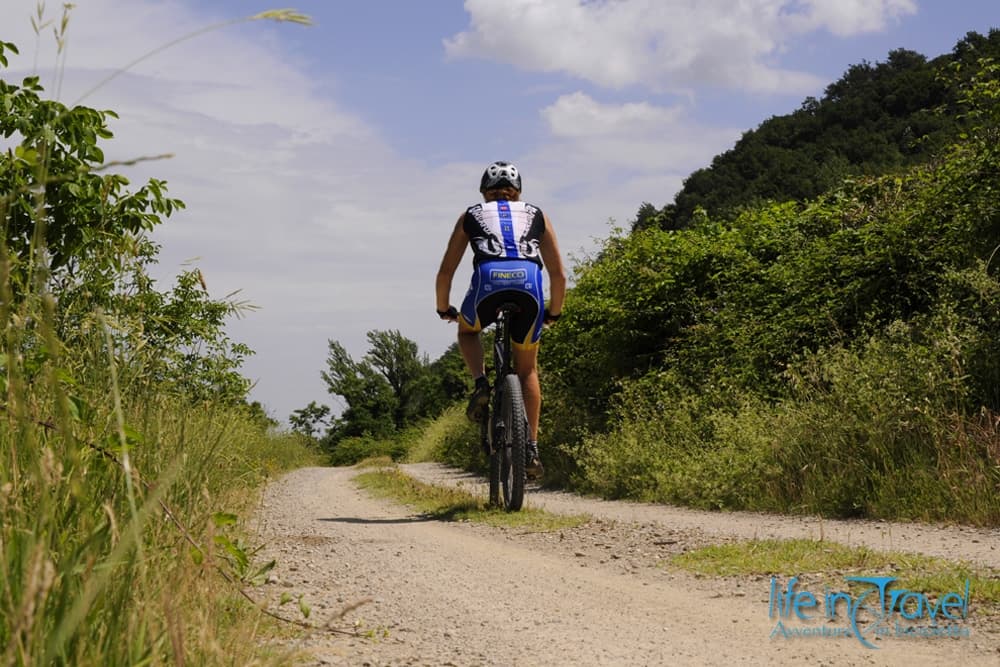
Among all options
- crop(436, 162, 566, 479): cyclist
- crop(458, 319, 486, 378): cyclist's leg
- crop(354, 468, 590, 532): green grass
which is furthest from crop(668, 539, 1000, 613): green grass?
crop(458, 319, 486, 378): cyclist's leg

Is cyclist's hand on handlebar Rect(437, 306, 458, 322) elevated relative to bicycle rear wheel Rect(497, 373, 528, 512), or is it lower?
elevated

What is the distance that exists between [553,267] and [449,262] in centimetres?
83

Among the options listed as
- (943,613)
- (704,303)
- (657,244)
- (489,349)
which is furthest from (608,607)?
(489,349)

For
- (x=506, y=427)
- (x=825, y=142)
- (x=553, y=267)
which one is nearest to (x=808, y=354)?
(x=553, y=267)

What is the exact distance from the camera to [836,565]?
438 cm

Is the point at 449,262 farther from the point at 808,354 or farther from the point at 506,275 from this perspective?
the point at 808,354

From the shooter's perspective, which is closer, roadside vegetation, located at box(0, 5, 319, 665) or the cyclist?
roadside vegetation, located at box(0, 5, 319, 665)

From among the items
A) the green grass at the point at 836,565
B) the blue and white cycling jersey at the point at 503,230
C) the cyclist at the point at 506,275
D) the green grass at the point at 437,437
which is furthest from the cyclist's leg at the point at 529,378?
the green grass at the point at 437,437

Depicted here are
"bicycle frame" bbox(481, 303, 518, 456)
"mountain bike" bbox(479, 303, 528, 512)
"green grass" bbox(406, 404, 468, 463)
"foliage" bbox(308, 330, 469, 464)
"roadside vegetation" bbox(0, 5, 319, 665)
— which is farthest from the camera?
"foliage" bbox(308, 330, 469, 464)

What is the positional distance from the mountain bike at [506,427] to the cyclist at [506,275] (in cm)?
7

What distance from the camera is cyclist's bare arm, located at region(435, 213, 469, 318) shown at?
7.26m

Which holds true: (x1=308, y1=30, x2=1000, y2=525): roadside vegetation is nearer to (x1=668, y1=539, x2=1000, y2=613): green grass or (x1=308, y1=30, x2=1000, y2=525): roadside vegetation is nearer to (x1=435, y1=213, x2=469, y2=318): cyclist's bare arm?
(x1=668, y1=539, x2=1000, y2=613): green grass

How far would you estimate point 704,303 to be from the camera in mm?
12156

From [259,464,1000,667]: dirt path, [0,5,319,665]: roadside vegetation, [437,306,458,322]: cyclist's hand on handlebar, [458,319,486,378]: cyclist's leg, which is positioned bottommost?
[259,464,1000,667]: dirt path
